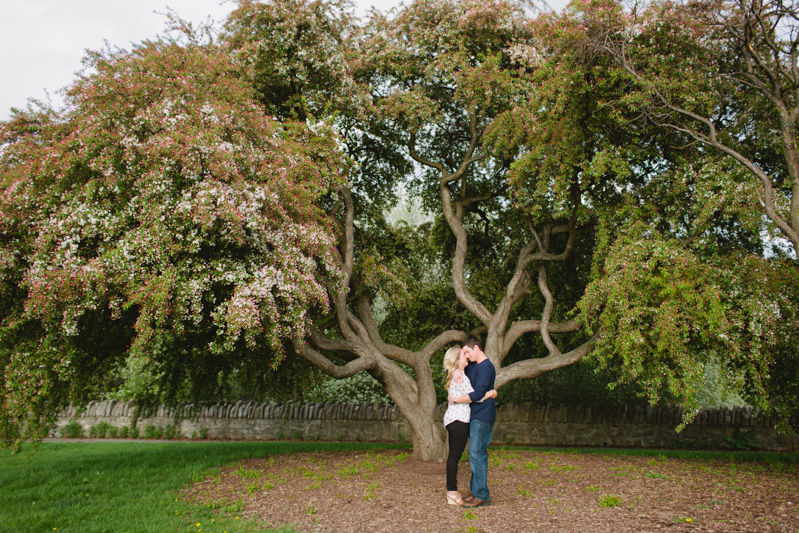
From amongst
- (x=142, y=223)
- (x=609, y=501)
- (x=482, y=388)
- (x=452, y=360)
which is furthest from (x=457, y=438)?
(x=142, y=223)

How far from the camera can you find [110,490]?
7543mm

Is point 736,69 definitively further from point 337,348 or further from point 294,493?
point 294,493

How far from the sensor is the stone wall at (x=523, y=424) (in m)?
13.1

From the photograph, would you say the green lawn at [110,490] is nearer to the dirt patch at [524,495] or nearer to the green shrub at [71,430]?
the dirt patch at [524,495]

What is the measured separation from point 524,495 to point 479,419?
61.1 inches

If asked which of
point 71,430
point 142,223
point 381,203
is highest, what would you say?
point 381,203

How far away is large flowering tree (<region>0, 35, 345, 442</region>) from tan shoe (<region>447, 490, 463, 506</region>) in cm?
317

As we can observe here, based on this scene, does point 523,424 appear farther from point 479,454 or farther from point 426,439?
point 479,454

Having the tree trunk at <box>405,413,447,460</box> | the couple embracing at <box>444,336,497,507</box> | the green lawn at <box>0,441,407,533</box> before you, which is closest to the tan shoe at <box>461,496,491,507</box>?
the couple embracing at <box>444,336,497,507</box>

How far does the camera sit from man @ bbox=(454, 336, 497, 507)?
609 cm

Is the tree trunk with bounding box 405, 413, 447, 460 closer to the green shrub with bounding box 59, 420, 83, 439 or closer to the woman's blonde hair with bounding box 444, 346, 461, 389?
the woman's blonde hair with bounding box 444, 346, 461, 389

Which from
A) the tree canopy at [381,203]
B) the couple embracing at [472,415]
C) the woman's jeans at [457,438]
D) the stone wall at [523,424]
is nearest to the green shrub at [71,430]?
the stone wall at [523,424]

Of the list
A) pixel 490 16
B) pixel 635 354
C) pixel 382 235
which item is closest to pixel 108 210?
pixel 382 235

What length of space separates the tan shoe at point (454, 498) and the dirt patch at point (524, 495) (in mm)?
81
